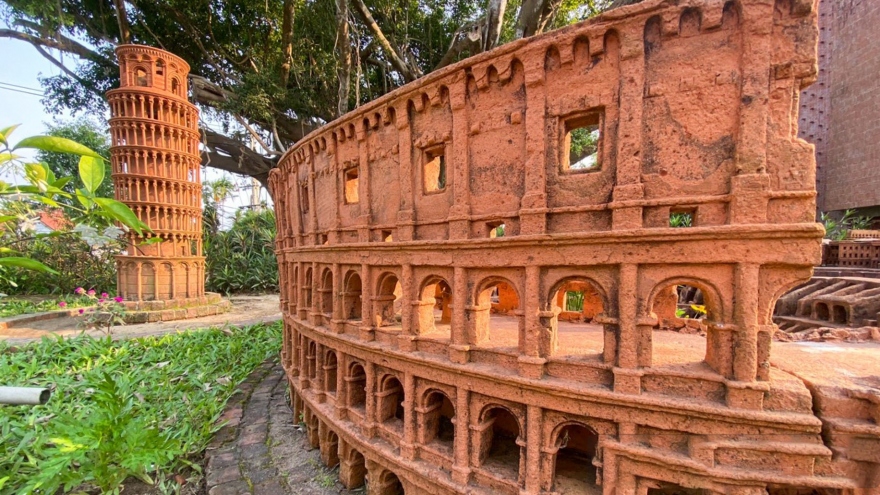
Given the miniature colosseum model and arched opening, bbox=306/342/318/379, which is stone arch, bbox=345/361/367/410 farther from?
arched opening, bbox=306/342/318/379

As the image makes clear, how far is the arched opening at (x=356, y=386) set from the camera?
1106 centimetres

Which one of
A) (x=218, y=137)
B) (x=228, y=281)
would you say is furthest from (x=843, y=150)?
(x=228, y=281)

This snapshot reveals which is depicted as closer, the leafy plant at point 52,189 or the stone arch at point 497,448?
the leafy plant at point 52,189

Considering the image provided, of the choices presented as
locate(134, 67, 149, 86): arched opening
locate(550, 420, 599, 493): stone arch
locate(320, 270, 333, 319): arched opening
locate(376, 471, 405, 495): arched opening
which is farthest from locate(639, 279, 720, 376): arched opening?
locate(134, 67, 149, 86): arched opening

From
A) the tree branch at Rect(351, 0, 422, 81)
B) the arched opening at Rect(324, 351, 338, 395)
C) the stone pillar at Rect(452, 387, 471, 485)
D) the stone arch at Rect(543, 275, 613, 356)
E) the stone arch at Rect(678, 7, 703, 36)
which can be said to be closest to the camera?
the stone arch at Rect(678, 7, 703, 36)

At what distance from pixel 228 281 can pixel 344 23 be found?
85.2 ft

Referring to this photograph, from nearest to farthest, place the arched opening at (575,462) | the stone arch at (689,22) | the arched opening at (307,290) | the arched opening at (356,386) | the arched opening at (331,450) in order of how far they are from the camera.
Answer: the stone arch at (689,22), the arched opening at (575,462), the arched opening at (356,386), the arched opening at (331,450), the arched opening at (307,290)

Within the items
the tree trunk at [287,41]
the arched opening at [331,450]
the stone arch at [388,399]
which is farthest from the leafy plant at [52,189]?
the tree trunk at [287,41]

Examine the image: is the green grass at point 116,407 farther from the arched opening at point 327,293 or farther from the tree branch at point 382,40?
the tree branch at point 382,40

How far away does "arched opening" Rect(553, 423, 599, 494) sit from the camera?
7.75 meters

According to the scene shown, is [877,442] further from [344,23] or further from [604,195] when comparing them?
[344,23]

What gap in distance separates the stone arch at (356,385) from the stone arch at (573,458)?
538cm

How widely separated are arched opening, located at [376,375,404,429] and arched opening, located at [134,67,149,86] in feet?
85.4

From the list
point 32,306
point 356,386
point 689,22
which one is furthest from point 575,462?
point 32,306
